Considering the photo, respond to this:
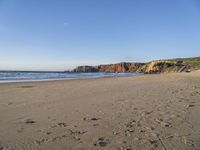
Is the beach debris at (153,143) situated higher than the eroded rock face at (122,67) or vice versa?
the eroded rock face at (122,67)

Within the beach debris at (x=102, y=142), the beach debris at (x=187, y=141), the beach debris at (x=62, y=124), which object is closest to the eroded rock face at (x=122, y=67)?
the beach debris at (x=62, y=124)

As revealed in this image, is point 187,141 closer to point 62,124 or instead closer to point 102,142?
point 102,142

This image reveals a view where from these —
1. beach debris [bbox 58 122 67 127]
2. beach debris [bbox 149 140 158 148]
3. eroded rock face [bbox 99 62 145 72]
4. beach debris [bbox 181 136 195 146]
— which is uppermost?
eroded rock face [bbox 99 62 145 72]

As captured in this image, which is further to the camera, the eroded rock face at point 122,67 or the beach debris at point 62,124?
the eroded rock face at point 122,67

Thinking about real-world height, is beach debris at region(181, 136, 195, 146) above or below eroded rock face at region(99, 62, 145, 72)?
below

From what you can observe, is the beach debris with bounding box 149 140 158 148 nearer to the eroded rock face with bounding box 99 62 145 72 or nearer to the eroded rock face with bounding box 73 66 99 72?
the eroded rock face with bounding box 99 62 145 72

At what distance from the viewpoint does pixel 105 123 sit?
14.9 ft

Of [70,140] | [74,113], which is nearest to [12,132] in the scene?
[70,140]

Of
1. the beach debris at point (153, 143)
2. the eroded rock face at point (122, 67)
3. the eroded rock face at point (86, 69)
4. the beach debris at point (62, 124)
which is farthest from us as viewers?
the eroded rock face at point (86, 69)

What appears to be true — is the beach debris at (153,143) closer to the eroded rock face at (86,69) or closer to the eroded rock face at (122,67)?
the eroded rock face at (122,67)

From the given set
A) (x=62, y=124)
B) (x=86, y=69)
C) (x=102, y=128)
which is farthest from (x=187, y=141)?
(x=86, y=69)

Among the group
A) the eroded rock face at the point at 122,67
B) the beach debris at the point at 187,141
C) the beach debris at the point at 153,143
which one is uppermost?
the eroded rock face at the point at 122,67

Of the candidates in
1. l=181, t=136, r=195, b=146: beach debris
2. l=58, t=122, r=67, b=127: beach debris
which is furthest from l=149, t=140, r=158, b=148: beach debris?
l=58, t=122, r=67, b=127: beach debris

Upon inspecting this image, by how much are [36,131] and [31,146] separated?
2.38 ft
